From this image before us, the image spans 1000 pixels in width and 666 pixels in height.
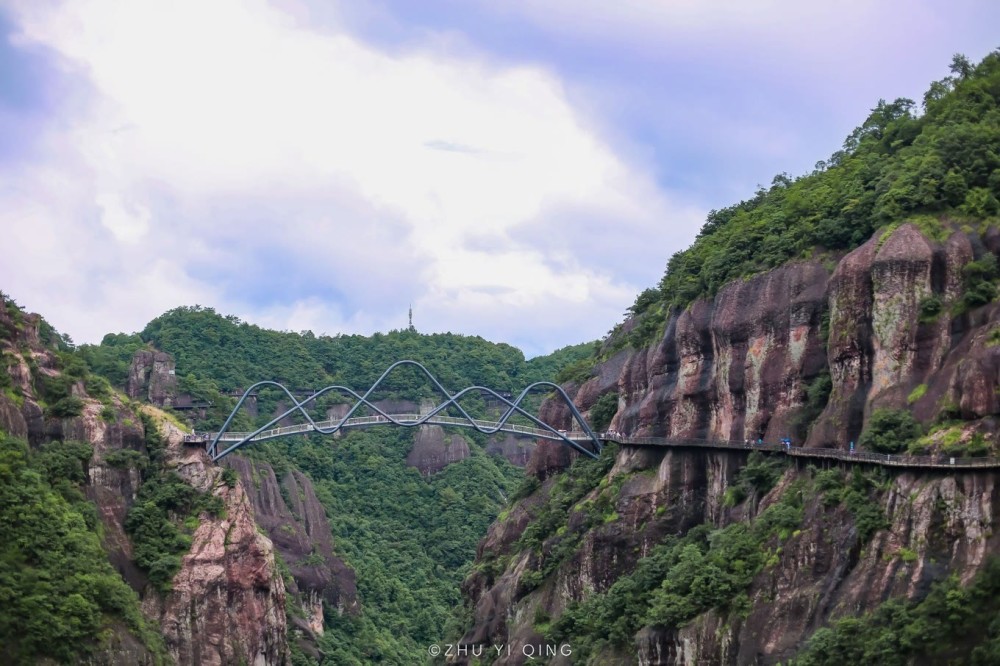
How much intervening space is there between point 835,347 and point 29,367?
38839mm

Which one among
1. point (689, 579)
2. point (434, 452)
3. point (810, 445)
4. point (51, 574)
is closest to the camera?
point (810, 445)

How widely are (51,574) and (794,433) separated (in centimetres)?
2941

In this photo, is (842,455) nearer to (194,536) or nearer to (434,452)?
(194,536)

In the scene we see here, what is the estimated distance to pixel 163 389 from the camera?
389 feet

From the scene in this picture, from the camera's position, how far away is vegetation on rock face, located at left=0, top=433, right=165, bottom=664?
66500 mm

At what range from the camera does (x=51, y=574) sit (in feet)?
226

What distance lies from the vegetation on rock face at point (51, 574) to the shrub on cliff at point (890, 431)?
31.1 m

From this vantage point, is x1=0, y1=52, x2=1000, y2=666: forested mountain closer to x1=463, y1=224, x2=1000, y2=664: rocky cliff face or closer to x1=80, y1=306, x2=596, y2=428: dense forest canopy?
x1=463, y1=224, x2=1000, y2=664: rocky cliff face

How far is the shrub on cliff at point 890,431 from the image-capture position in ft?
182

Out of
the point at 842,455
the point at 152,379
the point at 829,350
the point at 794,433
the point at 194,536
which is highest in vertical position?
the point at 152,379

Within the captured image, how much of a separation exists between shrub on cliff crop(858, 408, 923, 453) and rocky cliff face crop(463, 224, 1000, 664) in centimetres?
60

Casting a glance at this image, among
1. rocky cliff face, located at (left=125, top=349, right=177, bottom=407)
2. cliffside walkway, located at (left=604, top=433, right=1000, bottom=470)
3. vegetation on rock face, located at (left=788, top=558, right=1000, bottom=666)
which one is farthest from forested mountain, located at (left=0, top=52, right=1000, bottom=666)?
rocky cliff face, located at (left=125, top=349, right=177, bottom=407)

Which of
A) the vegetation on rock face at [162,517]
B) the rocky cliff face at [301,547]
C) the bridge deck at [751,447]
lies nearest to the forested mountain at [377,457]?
the rocky cliff face at [301,547]

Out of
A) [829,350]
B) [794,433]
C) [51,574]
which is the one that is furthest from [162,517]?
[829,350]
